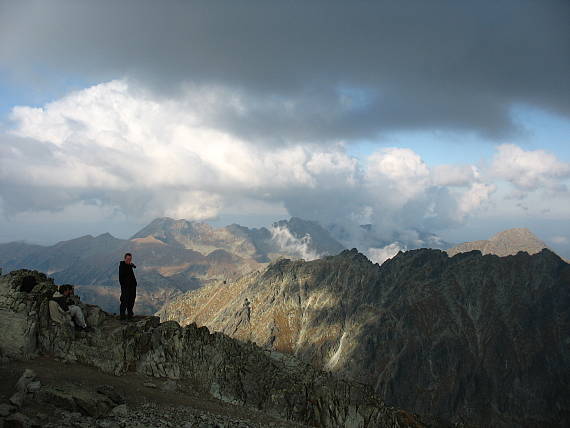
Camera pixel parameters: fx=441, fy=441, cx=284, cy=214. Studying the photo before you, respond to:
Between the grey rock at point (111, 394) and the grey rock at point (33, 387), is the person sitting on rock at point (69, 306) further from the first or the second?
the grey rock at point (33, 387)

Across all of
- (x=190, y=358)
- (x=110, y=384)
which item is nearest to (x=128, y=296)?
(x=110, y=384)

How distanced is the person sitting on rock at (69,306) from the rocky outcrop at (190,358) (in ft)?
2.20

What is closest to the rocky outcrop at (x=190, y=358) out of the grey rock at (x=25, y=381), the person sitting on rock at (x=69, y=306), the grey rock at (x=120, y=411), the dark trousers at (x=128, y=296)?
the person sitting on rock at (x=69, y=306)

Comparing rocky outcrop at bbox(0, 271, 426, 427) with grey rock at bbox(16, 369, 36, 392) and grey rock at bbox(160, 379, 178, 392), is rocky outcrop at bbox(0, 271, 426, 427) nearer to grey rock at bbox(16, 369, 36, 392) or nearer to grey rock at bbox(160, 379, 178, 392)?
grey rock at bbox(160, 379, 178, 392)

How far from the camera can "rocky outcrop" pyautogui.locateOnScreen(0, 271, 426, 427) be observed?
2969 cm

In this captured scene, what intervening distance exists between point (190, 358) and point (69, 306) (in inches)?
670

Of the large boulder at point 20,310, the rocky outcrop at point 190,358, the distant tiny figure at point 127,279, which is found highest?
the distant tiny figure at point 127,279

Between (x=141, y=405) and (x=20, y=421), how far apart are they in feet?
24.8

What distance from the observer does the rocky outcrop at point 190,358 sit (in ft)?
97.4

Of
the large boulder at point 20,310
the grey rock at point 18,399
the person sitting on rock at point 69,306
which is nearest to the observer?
the grey rock at point 18,399

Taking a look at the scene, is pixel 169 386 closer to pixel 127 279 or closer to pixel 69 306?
pixel 127 279

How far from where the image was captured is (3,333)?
88.4ft

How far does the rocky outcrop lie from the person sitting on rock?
67 cm

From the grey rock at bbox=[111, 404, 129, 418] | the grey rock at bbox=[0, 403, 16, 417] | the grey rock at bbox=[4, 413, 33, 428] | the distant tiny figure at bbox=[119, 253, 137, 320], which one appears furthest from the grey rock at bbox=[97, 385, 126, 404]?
the distant tiny figure at bbox=[119, 253, 137, 320]
